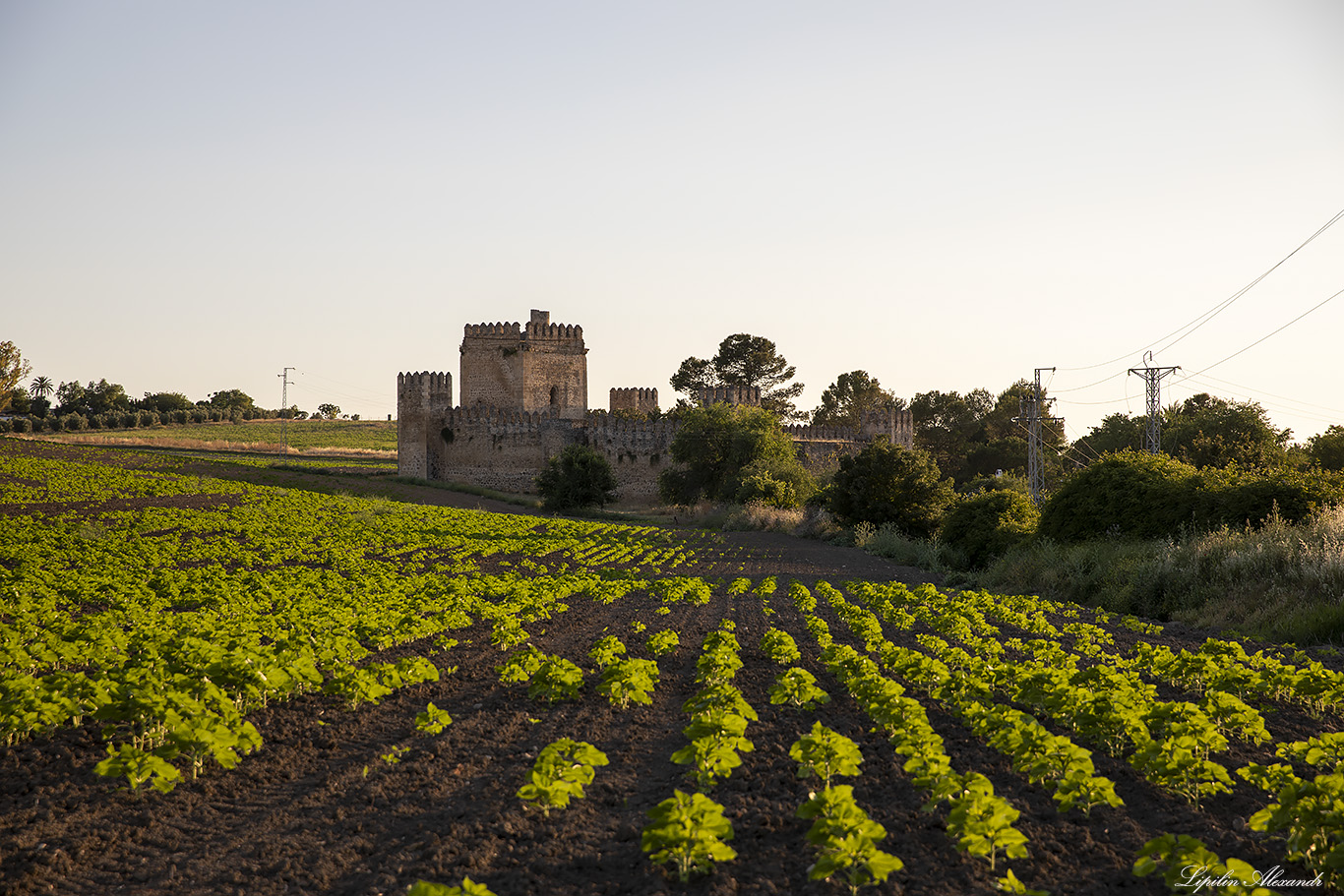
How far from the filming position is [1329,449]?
40.8 m

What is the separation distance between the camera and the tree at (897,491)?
3541cm

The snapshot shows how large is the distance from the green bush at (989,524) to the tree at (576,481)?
26.3 m

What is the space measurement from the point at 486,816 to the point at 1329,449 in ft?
149

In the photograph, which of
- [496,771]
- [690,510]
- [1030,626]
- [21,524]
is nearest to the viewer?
[496,771]

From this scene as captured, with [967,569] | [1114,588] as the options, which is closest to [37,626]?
[1114,588]

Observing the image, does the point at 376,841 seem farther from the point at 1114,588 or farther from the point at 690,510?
the point at 690,510

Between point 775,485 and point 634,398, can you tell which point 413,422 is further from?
point 775,485

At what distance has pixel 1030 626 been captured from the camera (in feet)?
45.3

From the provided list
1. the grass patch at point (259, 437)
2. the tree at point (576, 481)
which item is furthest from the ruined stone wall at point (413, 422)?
the grass patch at point (259, 437)

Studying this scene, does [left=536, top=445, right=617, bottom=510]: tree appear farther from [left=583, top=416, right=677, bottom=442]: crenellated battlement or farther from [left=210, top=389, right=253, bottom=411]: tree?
[left=210, top=389, right=253, bottom=411]: tree

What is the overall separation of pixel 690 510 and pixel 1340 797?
46.2 metres

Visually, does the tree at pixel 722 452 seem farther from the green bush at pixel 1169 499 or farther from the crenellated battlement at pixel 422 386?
the green bush at pixel 1169 499

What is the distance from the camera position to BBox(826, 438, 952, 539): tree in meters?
35.4

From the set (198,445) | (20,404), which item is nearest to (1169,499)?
(198,445)
